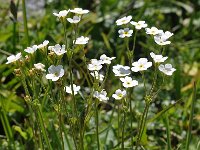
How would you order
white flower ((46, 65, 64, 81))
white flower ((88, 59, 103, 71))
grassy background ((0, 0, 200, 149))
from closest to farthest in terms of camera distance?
1. white flower ((46, 65, 64, 81))
2. white flower ((88, 59, 103, 71))
3. grassy background ((0, 0, 200, 149))

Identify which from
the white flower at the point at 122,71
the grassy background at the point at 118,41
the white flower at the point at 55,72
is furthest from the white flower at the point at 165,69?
the grassy background at the point at 118,41

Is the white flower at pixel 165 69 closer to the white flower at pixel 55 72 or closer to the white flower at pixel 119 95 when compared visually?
the white flower at pixel 119 95

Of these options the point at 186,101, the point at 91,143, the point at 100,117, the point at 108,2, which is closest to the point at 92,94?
the point at 91,143

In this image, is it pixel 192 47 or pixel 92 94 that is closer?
pixel 92 94

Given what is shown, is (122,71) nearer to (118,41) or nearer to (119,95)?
(119,95)

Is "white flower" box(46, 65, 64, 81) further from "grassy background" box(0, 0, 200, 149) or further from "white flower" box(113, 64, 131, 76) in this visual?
"grassy background" box(0, 0, 200, 149)

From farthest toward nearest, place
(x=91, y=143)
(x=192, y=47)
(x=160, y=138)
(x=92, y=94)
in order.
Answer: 1. (x=192, y=47)
2. (x=160, y=138)
3. (x=91, y=143)
4. (x=92, y=94)

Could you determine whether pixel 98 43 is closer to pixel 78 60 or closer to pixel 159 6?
Answer: pixel 78 60

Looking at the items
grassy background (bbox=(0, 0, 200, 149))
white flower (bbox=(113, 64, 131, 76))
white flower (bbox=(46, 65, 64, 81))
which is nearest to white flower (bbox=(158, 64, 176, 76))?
white flower (bbox=(113, 64, 131, 76))

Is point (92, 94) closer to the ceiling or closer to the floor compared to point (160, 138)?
closer to the ceiling
